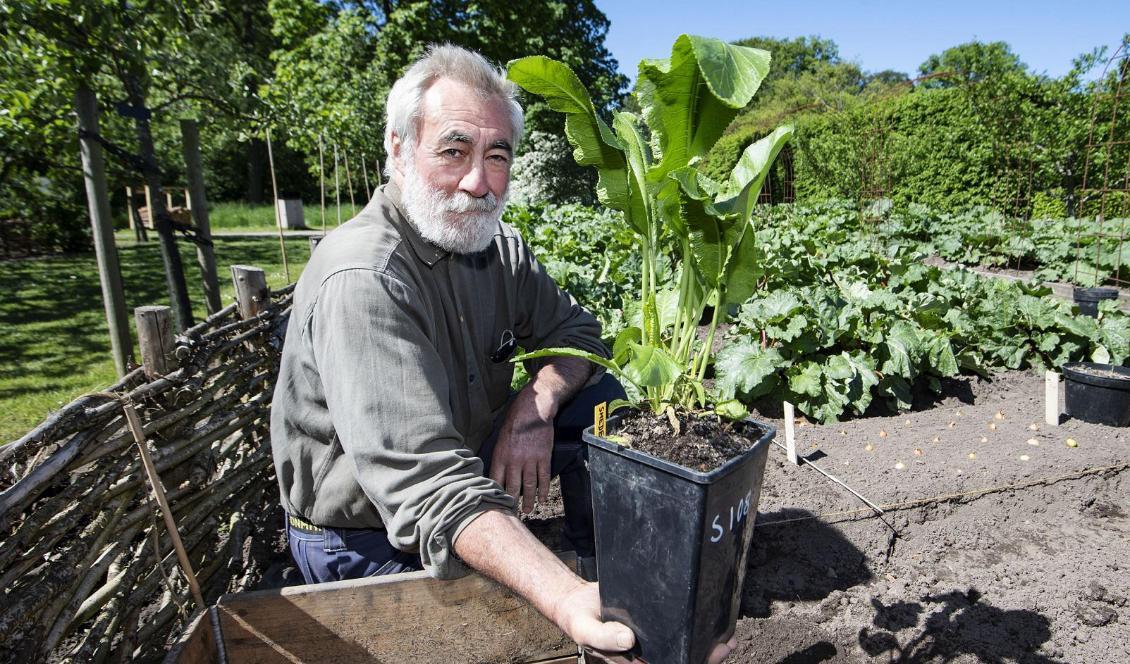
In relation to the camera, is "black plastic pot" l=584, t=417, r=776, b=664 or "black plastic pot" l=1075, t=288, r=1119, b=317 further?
"black plastic pot" l=1075, t=288, r=1119, b=317

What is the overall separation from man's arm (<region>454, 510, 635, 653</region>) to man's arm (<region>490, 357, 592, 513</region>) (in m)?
0.61

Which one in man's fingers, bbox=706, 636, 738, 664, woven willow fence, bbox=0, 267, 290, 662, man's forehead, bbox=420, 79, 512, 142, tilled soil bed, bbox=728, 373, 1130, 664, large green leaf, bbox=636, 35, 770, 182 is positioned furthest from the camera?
tilled soil bed, bbox=728, 373, 1130, 664

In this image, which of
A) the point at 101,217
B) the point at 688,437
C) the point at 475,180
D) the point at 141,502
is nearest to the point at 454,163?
the point at 475,180

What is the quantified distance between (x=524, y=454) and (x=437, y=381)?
544 mm

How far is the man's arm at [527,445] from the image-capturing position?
195cm

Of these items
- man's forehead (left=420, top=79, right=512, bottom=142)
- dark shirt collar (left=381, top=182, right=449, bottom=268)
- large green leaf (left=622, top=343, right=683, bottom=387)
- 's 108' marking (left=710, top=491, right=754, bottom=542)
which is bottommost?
's 108' marking (left=710, top=491, right=754, bottom=542)

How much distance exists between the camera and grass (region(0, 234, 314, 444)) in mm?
4918

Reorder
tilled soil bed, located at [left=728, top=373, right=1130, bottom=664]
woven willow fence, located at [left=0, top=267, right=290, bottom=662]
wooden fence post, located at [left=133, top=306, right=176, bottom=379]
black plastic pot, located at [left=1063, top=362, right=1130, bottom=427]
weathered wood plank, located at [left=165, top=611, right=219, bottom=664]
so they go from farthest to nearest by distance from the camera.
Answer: black plastic pot, located at [left=1063, top=362, right=1130, bottom=427] < tilled soil bed, located at [left=728, top=373, right=1130, bottom=664] < wooden fence post, located at [left=133, top=306, right=176, bottom=379] < woven willow fence, located at [left=0, top=267, right=290, bottom=662] < weathered wood plank, located at [left=165, top=611, right=219, bottom=664]

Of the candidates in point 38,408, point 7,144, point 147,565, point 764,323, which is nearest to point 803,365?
point 764,323

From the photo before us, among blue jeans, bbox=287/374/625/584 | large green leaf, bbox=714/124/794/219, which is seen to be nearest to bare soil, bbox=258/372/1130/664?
blue jeans, bbox=287/374/625/584

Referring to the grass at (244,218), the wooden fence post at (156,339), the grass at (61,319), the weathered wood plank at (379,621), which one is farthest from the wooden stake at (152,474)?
the grass at (244,218)

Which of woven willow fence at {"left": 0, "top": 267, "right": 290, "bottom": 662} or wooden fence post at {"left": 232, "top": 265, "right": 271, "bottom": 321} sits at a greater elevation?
wooden fence post at {"left": 232, "top": 265, "right": 271, "bottom": 321}

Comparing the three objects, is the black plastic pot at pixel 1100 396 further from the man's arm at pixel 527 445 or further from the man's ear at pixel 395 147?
the man's ear at pixel 395 147

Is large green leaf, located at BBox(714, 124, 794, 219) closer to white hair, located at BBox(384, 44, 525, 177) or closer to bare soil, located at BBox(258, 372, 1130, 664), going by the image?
white hair, located at BBox(384, 44, 525, 177)
